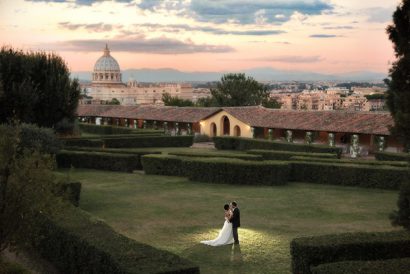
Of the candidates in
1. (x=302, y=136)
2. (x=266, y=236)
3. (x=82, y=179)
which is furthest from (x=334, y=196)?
(x=302, y=136)

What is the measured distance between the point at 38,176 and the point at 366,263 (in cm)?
659

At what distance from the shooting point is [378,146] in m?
43.9

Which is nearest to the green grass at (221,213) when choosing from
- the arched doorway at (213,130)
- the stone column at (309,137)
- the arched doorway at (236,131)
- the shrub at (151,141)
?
the shrub at (151,141)

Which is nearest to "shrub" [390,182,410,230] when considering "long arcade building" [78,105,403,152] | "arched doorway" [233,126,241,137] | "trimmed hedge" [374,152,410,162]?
"trimmed hedge" [374,152,410,162]

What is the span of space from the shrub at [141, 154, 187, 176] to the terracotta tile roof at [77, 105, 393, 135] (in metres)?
22.1

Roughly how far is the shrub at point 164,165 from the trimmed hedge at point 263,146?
15.2 metres

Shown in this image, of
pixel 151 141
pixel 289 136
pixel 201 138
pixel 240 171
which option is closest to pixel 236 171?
pixel 240 171

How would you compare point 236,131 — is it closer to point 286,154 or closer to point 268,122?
point 268,122

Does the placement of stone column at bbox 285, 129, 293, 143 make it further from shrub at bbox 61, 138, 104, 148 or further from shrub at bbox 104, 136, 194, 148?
shrub at bbox 61, 138, 104, 148

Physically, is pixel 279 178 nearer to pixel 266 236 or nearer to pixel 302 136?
pixel 266 236

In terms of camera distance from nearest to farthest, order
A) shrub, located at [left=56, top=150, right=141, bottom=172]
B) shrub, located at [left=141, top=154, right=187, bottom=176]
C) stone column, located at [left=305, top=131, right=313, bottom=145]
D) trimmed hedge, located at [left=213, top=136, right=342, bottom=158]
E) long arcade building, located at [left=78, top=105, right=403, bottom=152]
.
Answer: shrub, located at [left=141, top=154, right=187, bottom=176] < shrub, located at [left=56, top=150, right=141, bottom=172] < trimmed hedge, located at [left=213, top=136, right=342, bottom=158] < long arcade building, located at [left=78, top=105, right=403, bottom=152] < stone column, located at [left=305, top=131, right=313, bottom=145]

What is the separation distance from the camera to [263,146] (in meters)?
45.3

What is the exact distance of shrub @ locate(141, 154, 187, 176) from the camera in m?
29.3

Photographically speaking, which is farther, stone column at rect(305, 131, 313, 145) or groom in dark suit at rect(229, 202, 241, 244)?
stone column at rect(305, 131, 313, 145)
